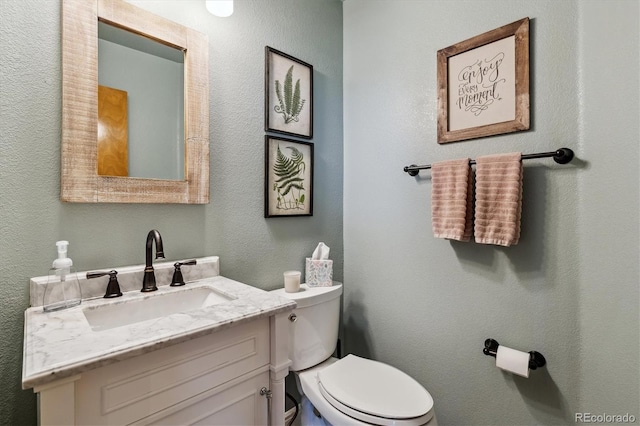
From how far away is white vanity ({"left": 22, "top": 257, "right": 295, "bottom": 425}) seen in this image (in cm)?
63

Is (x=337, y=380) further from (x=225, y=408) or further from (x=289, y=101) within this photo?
(x=289, y=101)

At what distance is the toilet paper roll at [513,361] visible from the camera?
3.80ft

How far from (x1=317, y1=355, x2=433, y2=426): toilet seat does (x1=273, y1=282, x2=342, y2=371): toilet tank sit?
108 millimetres

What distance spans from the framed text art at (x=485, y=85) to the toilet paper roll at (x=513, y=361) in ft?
2.91

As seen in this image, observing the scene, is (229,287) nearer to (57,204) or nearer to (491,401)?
(57,204)

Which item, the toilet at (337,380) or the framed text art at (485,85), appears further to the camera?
the framed text art at (485,85)

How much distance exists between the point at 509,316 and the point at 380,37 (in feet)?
5.01

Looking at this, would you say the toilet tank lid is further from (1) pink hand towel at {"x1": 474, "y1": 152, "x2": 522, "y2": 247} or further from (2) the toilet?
(1) pink hand towel at {"x1": 474, "y1": 152, "x2": 522, "y2": 247}

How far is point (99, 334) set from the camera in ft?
2.43

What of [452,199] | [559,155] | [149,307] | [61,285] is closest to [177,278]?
[149,307]

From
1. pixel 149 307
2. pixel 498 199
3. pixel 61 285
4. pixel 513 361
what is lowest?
pixel 513 361

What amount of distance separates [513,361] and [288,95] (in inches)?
61.0

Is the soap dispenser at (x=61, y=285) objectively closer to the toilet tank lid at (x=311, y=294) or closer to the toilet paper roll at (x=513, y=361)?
the toilet tank lid at (x=311, y=294)

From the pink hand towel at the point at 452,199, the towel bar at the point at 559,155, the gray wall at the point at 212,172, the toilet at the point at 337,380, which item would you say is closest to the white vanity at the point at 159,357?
the gray wall at the point at 212,172
